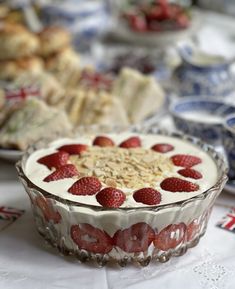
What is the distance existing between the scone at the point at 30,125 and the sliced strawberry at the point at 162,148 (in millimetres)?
231

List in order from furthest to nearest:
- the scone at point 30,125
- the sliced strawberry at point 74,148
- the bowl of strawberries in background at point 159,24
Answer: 1. the bowl of strawberries in background at point 159,24
2. the scone at point 30,125
3. the sliced strawberry at point 74,148

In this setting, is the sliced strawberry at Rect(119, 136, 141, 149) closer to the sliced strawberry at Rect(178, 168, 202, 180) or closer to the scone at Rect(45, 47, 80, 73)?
the sliced strawberry at Rect(178, 168, 202, 180)

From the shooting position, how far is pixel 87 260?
37.1 inches

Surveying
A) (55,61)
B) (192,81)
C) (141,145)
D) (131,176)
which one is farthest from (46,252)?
(55,61)

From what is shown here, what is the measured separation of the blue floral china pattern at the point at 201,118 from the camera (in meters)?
1.36

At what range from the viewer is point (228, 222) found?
3.51 feet

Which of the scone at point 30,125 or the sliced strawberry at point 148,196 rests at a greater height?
the sliced strawberry at point 148,196

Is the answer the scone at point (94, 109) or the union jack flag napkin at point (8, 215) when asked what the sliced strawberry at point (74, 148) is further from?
the scone at point (94, 109)

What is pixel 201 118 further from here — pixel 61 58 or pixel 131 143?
pixel 61 58

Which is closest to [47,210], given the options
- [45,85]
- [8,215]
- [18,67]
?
[8,215]

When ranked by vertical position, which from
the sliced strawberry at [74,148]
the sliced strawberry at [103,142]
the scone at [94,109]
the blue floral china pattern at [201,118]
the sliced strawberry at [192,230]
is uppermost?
the sliced strawberry at [74,148]

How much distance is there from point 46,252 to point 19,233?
0.09 metres

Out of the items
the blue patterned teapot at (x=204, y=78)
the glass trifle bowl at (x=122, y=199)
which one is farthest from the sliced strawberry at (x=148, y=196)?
the blue patterned teapot at (x=204, y=78)

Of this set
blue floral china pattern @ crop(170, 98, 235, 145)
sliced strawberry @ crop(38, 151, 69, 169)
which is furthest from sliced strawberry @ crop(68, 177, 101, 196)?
blue floral china pattern @ crop(170, 98, 235, 145)
